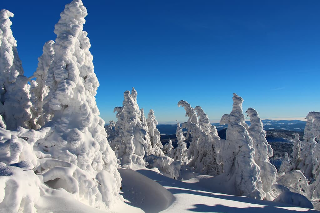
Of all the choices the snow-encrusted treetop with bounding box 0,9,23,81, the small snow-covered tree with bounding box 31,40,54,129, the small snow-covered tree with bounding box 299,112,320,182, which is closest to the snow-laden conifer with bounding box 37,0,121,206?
the small snow-covered tree with bounding box 31,40,54,129

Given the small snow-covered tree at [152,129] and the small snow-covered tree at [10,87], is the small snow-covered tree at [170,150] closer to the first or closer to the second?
the small snow-covered tree at [152,129]

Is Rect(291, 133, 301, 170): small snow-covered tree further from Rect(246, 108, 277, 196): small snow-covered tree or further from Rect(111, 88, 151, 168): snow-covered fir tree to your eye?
Rect(111, 88, 151, 168): snow-covered fir tree

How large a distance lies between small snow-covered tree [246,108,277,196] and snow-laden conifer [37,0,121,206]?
13.9 meters

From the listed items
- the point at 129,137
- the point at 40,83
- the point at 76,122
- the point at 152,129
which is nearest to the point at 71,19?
the point at 40,83

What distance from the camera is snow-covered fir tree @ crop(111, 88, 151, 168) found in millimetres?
20716

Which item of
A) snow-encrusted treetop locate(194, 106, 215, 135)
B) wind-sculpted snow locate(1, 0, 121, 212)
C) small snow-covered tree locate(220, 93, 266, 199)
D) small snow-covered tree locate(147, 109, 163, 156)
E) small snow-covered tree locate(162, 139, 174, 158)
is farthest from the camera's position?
small snow-covered tree locate(162, 139, 174, 158)

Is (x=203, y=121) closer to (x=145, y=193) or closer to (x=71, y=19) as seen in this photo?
(x=145, y=193)

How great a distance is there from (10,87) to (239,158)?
53.7 ft

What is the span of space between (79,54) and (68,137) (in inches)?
157

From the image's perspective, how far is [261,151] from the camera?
758 inches

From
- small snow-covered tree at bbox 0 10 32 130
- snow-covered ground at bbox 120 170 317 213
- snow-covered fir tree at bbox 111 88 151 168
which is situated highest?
small snow-covered tree at bbox 0 10 32 130

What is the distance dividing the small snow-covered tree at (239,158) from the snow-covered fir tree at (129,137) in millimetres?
8059

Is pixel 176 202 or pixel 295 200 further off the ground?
pixel 176 202

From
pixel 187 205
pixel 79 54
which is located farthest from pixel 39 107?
pixel 187 205
